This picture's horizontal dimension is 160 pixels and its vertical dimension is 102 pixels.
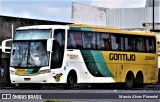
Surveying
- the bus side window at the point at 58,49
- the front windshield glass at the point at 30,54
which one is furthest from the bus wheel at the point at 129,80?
the front windshield glass at the point at 30,54

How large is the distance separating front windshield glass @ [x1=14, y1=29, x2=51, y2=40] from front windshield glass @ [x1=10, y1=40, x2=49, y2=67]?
257 millimetres

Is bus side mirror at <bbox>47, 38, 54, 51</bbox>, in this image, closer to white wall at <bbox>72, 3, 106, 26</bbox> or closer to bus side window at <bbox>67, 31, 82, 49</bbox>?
bus side window at <bbox>67, 31, 82, 49</bbox>

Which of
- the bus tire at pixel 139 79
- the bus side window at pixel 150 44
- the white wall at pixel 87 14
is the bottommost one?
the bus tire at pixel 139 79

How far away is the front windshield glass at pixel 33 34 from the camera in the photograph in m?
30.5

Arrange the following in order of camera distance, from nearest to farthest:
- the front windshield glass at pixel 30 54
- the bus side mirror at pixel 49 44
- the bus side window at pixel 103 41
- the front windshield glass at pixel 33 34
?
the bus side mirror at pixel 49 44 < the front windshield glass at pixel 30 54 < the front windshield glass at pixel 33 34 < the bus side window at pixel 103 41

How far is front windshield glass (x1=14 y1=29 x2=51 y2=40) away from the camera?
100 feet

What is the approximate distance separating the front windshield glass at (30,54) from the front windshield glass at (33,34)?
257mm

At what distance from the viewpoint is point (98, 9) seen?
75688 mm

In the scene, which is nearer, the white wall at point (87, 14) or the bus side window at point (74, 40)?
the bus side window at point (74, 40)

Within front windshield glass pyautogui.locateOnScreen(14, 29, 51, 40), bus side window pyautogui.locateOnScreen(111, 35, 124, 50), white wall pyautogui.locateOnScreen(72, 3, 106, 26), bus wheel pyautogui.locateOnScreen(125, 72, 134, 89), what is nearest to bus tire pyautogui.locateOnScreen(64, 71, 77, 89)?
front windshield glass pyautogui.locateOnScreen(14, 29, 51, 40)

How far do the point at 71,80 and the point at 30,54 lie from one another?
255cm

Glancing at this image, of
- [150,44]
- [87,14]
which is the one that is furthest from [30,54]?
[87,14]

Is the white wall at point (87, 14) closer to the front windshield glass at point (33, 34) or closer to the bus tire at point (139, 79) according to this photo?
the bus tire at point (139, 79)

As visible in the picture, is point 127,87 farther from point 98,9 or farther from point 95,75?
point 98,9
